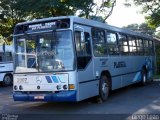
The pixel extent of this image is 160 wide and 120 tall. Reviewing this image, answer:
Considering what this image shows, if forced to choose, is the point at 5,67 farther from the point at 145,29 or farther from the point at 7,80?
the point at 145,29

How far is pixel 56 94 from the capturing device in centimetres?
1120

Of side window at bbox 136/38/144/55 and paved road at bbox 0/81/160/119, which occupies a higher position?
side window at bbox 136/38/144/55

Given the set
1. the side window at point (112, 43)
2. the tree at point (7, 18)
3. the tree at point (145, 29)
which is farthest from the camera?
the tree at point (145, 29)

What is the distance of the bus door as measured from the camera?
11469mm

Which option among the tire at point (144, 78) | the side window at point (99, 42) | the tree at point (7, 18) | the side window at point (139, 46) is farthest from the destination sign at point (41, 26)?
the tree at point (7, 18)

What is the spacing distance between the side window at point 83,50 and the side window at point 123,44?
3.68m

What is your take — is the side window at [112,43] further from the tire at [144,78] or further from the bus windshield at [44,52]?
the tire at [144,78]

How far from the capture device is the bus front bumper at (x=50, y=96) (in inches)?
434

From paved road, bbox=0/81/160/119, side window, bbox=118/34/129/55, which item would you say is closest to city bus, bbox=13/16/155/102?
paved road, bbox=0/81/160/119

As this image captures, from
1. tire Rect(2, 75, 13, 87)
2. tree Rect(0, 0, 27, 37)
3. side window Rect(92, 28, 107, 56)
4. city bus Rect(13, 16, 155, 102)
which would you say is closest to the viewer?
city bus Rect(13, 16, 155, 102)

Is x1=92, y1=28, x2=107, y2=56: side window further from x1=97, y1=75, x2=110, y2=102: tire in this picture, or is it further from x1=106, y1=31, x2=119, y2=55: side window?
x1=97, y1=75, x2=110, y2=102: tire

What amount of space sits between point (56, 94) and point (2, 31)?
2349 centimetres

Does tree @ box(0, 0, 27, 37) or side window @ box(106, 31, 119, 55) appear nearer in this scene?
side window @ box(106, 31, 119, 55)

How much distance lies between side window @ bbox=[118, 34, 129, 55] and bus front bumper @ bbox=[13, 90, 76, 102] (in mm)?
5391
